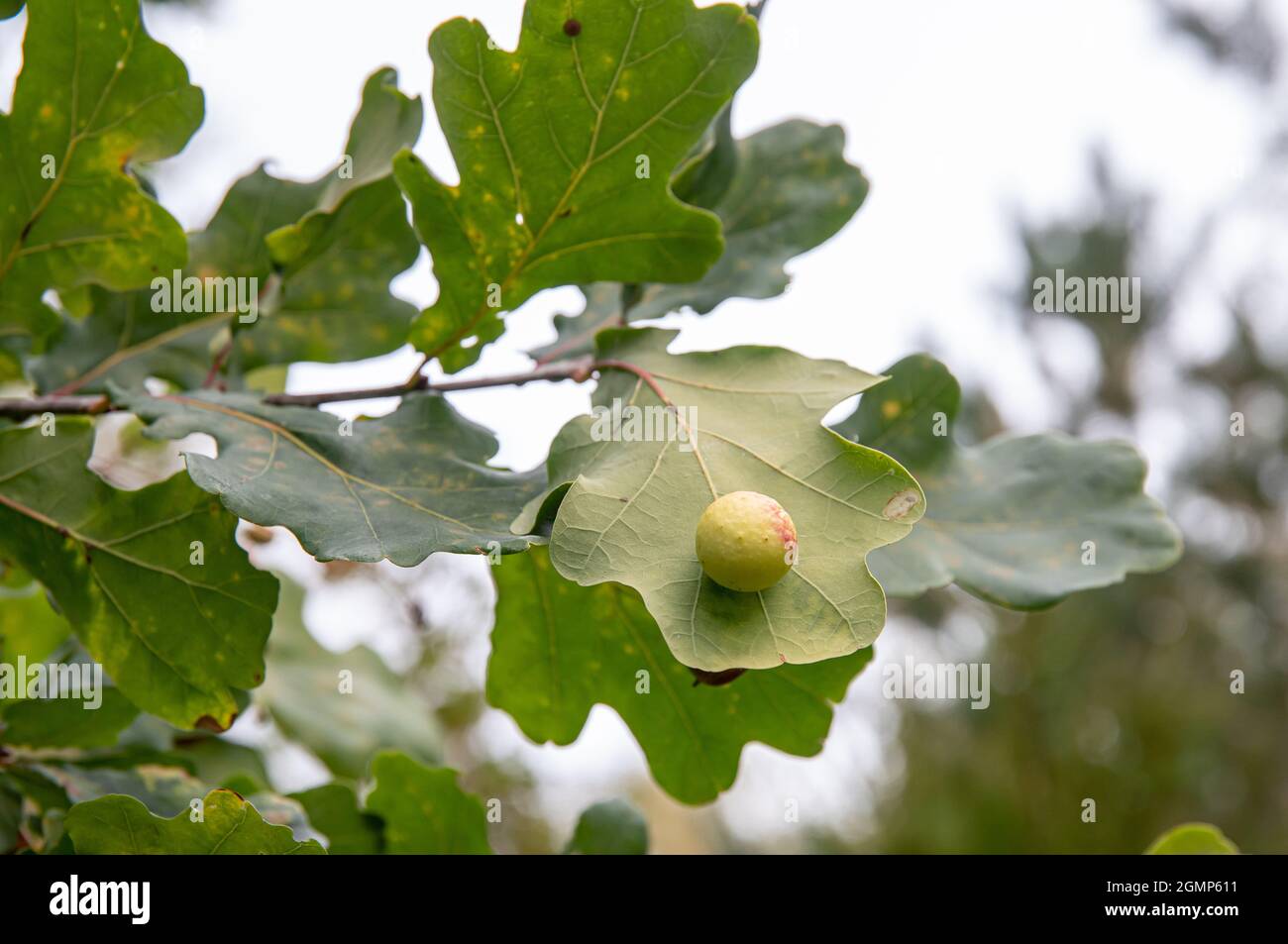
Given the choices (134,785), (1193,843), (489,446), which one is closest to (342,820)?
(134,785)

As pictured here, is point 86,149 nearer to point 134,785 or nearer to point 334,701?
point 134,785

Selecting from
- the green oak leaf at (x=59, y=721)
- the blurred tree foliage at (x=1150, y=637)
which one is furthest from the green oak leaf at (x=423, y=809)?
the blurred tree foliage at (x=1150, y=637)

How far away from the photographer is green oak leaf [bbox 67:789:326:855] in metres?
0.66

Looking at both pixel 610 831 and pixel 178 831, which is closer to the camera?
pixel 178 831

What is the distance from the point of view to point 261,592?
2.40ft

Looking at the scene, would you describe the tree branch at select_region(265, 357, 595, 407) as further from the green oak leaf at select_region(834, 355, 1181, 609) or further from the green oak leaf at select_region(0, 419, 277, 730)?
the green oak leaf at select_region(834, 355, 1181, 609)

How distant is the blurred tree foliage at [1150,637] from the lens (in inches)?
214

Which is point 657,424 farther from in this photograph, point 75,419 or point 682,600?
point 75,419

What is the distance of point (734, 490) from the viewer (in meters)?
0.65

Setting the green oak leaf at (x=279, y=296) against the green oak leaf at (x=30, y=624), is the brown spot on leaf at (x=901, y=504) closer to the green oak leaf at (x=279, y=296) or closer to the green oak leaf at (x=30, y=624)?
the green oak leaf at (x=279, y=296)

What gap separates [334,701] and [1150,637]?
9.36m

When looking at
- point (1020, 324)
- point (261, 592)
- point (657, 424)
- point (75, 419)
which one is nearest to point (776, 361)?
A: point (657, 424)
